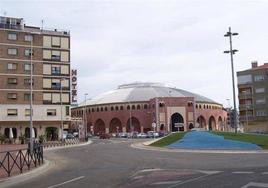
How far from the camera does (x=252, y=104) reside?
119250mm

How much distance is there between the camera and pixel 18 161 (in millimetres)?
25688

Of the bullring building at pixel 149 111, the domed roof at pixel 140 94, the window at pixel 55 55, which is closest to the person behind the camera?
the window at pixel 55 55

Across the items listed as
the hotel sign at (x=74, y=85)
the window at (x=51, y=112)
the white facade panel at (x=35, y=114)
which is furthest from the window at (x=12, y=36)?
the hotel sign at (x=74, y=85)

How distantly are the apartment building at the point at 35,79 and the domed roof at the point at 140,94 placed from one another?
177 feet

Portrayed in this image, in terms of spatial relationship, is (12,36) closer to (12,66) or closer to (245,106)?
(12,66)

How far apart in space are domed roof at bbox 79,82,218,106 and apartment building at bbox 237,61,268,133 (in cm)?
3007

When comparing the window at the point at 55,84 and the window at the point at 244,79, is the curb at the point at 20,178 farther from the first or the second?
the window at the point at 244,79

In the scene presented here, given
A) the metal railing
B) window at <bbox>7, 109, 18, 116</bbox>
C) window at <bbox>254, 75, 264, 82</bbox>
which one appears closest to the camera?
the metal railing

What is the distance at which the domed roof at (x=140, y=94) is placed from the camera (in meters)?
150

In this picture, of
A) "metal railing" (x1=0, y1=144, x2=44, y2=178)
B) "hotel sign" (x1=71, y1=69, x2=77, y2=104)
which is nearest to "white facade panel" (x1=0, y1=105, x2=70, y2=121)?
"hotel sign" (x1=71, y1=69, x2=77, y2=104)

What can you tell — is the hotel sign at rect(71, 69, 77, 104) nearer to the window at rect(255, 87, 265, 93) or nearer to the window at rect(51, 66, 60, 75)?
the window at rect(51, 66, 60, 75)

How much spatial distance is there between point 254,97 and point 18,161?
328 feet

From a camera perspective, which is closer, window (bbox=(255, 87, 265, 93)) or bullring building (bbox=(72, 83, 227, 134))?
window (bbox=(255, 87, 265, 93))

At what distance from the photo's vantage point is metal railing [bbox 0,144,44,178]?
22406mm
